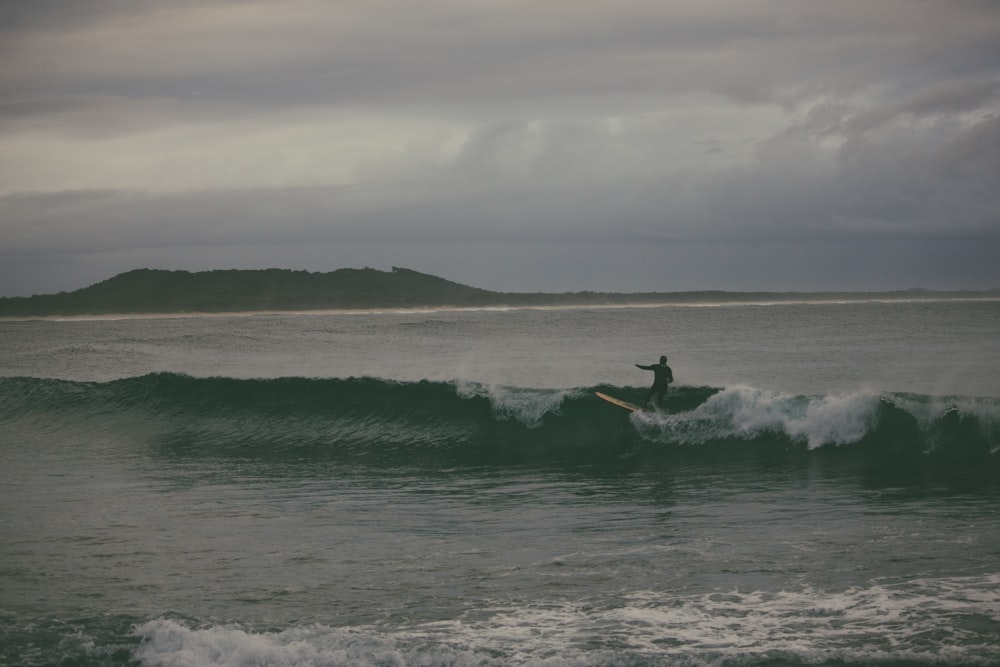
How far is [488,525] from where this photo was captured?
37.3ft

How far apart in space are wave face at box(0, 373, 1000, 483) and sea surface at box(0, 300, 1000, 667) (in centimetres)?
7

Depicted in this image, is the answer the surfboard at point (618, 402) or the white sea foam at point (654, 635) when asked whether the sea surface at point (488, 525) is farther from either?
the surfboard at point (618, 402)

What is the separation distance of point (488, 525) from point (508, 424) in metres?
9.49

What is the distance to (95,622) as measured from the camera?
26.7ft

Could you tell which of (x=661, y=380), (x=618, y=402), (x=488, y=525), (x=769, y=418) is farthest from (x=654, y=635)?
(x=618, y=402)

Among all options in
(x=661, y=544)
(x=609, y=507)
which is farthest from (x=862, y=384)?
(x=661, y=544)

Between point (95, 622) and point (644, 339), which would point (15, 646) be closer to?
point (95, 622)

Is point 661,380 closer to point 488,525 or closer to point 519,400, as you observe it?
point 519,400

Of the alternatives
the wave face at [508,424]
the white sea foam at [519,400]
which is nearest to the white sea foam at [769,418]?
the wave face at [508,424]

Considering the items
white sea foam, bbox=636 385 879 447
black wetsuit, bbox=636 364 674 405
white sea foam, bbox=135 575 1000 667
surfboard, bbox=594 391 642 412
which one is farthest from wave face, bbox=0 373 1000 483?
white sea foam, bbox=135 575 1000 667

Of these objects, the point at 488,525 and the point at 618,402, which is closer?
the point at 488,525

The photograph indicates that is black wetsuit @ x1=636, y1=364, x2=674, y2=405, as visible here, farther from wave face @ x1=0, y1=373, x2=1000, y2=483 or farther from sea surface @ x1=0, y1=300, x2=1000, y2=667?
sea surface @ x1=0, y1=300, x2=1000, y2=667

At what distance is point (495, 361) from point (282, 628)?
30.0 metres

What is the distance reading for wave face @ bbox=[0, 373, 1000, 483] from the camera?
16578 millimetres
